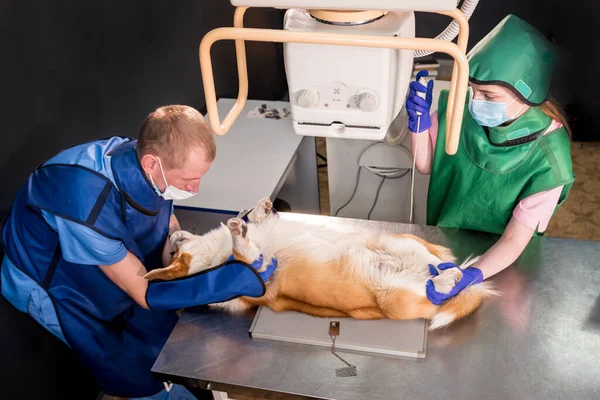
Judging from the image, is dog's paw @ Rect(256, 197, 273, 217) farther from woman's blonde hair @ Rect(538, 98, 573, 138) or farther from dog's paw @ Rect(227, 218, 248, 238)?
woman's blonde hair @ Rect(538, 98, 573, 138)

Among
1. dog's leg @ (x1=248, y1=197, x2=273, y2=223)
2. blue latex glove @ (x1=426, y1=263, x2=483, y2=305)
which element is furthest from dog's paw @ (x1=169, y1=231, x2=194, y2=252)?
blue latex glove @ (x1=426, y1=263, x2=483, y2=305)

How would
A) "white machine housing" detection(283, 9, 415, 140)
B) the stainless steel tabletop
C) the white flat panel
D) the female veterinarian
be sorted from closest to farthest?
"white machine housing" detection(283, 9, 415, 140) → the stainless steel tabletop → the female veterinarian → the white flat panel

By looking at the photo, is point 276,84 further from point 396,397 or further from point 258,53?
point 396,397

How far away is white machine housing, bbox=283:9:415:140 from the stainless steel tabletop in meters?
0.67

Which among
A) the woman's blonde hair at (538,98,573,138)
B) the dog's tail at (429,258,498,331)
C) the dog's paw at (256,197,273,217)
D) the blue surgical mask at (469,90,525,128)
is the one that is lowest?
the dog's tail at (429,258,498,331)

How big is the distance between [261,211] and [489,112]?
810mm

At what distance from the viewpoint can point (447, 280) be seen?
155 centimetres

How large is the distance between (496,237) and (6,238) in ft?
5.54

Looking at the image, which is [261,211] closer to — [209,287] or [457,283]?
[209,287]

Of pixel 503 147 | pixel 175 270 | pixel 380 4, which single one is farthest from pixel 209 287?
pixel 503 147

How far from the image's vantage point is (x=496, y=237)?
1.86m

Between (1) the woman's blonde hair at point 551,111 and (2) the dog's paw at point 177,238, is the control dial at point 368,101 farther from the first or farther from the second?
(2) the dog's paw at point 177,238

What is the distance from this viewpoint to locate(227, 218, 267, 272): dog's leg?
5.19 ft

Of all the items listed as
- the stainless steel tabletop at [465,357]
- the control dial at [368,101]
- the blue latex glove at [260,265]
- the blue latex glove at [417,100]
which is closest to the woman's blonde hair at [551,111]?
the blue latex glove at [417,100]
